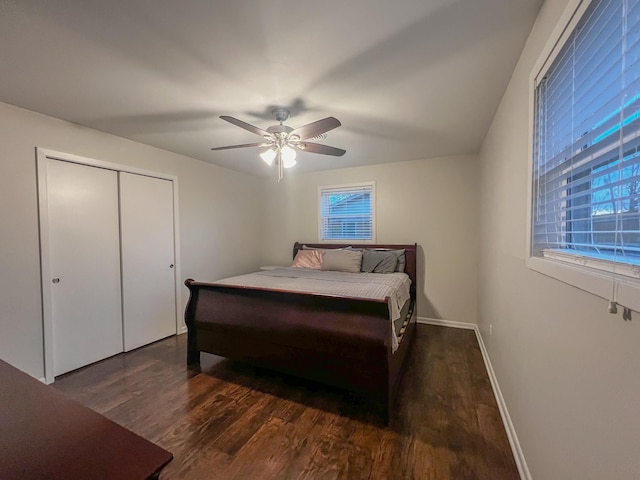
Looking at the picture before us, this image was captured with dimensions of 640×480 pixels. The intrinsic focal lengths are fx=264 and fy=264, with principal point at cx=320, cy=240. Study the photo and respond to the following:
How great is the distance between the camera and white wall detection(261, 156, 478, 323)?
3561 mm

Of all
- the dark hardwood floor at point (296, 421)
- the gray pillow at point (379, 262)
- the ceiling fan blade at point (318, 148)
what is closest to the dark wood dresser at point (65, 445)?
the dark hardwood floor at point (296, 421)

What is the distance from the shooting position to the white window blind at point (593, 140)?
2.27ft

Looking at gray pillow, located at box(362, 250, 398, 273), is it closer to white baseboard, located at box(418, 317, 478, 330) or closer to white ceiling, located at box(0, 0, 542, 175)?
white baseboard, located at box(418, 317, 478, 330)

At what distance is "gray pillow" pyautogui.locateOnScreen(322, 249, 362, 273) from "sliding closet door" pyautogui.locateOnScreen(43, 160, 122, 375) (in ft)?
8.09

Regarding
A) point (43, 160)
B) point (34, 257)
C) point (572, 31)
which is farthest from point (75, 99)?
point (572, 31)

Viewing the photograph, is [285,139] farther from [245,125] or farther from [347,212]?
[347,212]

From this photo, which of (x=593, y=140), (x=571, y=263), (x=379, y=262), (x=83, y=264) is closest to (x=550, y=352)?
(x=571, y=263)

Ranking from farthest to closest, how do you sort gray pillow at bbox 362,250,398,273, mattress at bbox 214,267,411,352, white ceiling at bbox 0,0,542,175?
gray pillow at bbox 362,250,398,273, mattress at bbox 214,267,411,352, white ceiling at bbox 0,0,542,175

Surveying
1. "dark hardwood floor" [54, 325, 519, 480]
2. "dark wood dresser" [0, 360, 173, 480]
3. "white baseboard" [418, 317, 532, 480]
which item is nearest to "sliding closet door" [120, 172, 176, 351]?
"dark hardwood floor" [54, 325, 519, 480]

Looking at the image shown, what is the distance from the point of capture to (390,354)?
1828 mm

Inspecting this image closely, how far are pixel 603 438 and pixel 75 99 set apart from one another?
136 inches

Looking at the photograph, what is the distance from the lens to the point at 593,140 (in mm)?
891

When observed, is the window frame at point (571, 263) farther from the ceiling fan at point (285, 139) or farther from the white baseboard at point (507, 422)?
the ceiling fan at point (285, 139)

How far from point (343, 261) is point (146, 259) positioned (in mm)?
2435
